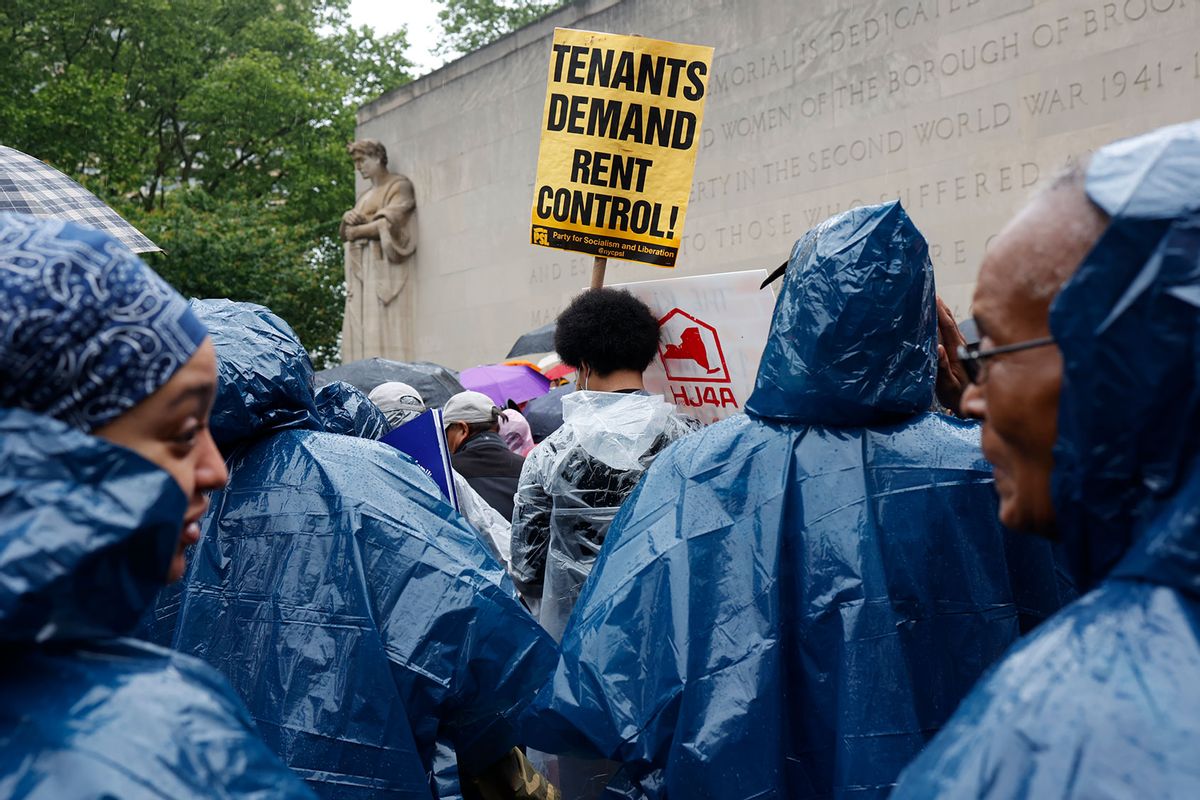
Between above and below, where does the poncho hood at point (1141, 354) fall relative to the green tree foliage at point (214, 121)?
below

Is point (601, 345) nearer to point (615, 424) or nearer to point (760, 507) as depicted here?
point (615, 424)

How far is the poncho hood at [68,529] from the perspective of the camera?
1.15 metres

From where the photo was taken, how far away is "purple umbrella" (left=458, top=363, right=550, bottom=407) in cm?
888

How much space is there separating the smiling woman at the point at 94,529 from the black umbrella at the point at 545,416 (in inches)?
229

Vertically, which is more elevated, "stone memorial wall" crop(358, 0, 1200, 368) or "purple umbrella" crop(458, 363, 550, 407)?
"stone memorial wall" crop(358, 0, 1200, 368)

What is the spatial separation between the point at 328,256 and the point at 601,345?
21952 millimetres

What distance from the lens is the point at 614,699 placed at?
2.71 metres

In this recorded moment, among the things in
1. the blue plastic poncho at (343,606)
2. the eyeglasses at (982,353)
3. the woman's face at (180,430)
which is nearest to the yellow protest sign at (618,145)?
the blue plastic poncho at (343,606)

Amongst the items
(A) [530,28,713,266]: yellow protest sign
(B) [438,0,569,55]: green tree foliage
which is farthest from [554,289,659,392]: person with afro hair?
(B) [438,0,569,55]: green tree foliage

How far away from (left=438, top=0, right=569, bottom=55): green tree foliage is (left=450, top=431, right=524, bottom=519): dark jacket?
1176 inches

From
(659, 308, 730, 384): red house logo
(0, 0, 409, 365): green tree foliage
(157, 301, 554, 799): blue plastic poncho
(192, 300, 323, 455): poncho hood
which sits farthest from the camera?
(0, 0, 409, 365): green tree foliage

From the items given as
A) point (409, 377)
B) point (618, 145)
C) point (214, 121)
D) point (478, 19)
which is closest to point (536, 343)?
point (409, 377)

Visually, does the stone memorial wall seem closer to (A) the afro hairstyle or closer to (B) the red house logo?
(B) the red house logo

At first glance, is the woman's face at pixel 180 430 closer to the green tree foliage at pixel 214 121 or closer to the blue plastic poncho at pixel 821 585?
the blue plastic poncho at pixel 821 585
